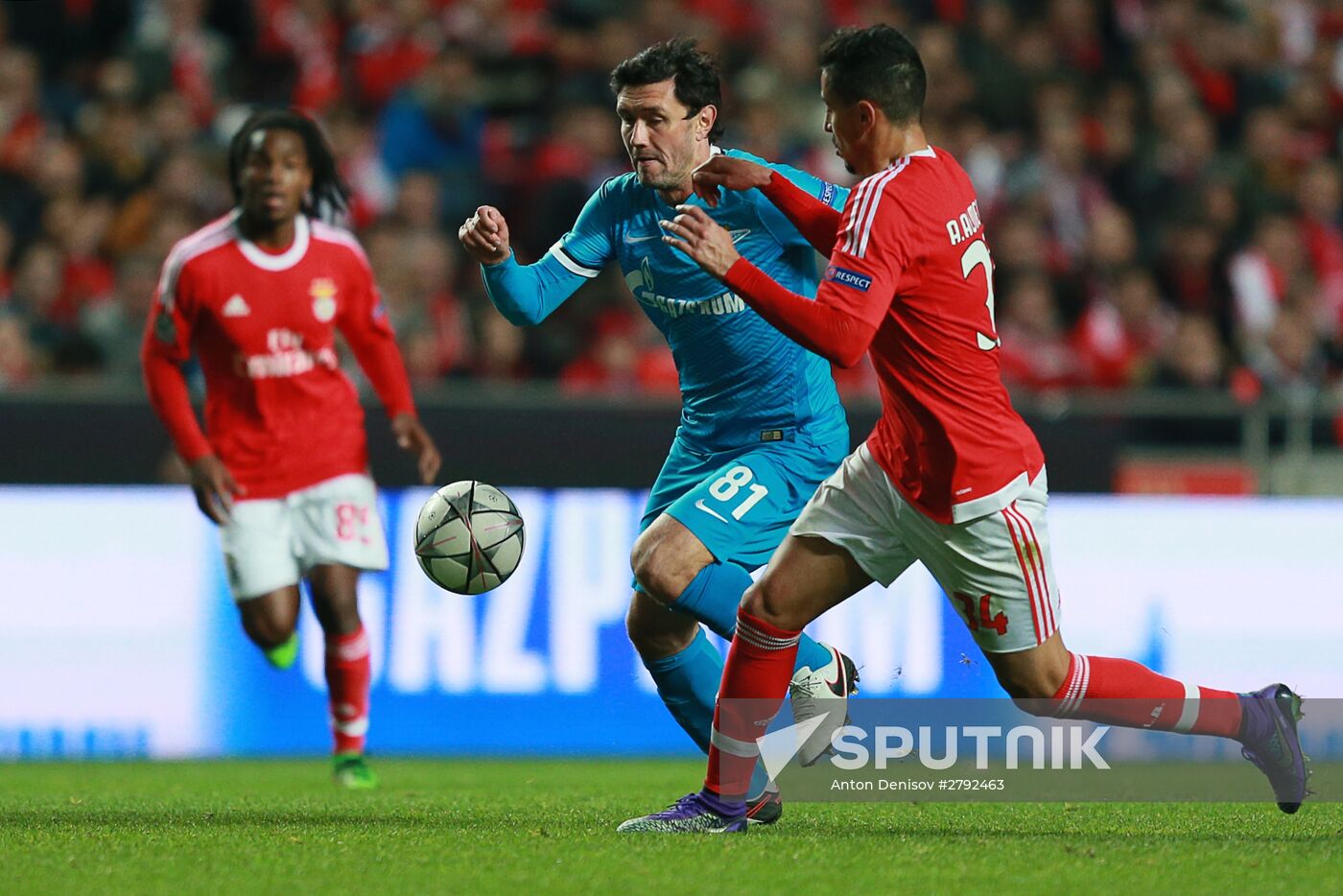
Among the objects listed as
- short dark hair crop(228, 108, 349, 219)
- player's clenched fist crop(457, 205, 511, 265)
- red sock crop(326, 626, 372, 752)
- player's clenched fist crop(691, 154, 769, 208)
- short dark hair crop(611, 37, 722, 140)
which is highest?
short dark hair crop(611, 37, 722, 140)

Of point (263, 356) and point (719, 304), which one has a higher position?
point (719, 304)

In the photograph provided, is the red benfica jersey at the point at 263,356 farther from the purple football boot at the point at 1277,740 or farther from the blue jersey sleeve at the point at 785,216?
the purple football boot at the point at 1277,740

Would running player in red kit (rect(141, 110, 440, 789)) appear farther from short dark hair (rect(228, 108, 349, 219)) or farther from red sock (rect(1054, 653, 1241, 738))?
red sock (rect(1054, 653, 1241, 738))

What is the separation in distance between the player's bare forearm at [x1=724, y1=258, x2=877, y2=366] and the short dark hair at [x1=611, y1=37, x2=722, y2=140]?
1278mm

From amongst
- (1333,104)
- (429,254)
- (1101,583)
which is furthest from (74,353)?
(1333,104)

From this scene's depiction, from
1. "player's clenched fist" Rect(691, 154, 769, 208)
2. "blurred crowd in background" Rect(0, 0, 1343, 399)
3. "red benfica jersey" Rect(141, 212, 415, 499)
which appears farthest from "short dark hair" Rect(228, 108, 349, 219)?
"blurred crowd in background" Rect(0, 0, 1343, 399)

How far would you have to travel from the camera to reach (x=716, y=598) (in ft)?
19.7

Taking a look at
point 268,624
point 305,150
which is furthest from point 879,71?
point 268,624

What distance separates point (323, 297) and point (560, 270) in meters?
1.63

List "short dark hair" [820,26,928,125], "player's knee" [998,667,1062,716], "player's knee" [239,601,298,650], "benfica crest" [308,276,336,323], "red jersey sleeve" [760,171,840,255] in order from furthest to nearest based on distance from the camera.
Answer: "benfica crest" [308,276,336,323]
"player's knee" [239,601,298,650]
"red jersey sleeve" [760,171,840,255]
"player's knee" [998,667,1062,716]
"short dark hair" [820,26,928,125]

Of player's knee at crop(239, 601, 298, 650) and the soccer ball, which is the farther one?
player's knee at crop(239, 601, 298, 650)

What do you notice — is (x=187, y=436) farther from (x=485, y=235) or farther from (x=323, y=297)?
(x=485, y=235)

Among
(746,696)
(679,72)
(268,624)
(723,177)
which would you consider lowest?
(268,624)

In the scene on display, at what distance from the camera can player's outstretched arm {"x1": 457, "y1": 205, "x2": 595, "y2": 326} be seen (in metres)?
6.04
